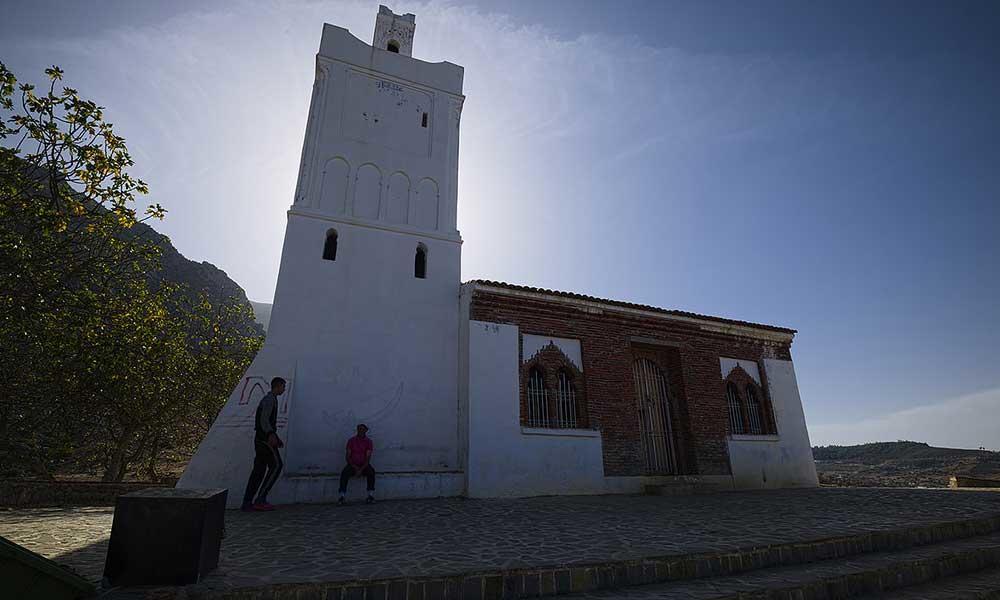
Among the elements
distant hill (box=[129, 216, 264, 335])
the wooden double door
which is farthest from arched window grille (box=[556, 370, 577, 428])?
distant hill (box=[129, 216, 264, 335])

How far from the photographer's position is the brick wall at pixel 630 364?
10875 millimetres

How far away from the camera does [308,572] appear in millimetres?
3662

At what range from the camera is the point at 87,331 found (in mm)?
10234

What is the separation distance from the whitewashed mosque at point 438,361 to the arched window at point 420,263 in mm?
58

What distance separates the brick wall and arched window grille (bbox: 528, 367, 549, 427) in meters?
1.08

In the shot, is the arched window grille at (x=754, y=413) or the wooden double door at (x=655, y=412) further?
the arched window grille at (x=754, y=413)

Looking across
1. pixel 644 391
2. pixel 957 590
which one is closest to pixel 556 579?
pixel 957 590

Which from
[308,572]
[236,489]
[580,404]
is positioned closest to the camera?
[308,572]

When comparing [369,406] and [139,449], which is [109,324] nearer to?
[139,449]

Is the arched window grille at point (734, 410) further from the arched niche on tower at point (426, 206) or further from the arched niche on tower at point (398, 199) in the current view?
the arched niche on tower at point (398, 199)

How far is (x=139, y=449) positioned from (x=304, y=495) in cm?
895

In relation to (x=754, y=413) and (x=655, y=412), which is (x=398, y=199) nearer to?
(x=655, y=412)

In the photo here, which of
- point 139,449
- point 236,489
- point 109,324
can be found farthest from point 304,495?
point 139,449

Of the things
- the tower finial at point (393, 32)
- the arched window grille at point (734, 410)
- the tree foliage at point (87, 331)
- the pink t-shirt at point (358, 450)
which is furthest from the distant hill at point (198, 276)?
the arched window grille at point (734, 410)
